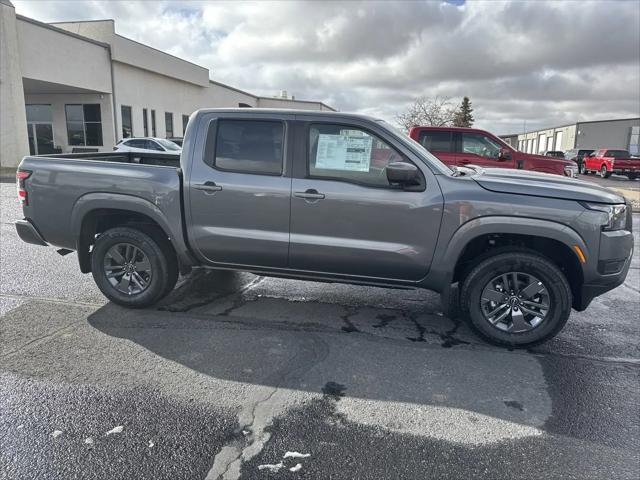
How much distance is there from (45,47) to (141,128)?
31.0ft

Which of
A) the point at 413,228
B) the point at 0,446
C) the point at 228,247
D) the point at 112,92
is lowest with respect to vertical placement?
the point at 0,446

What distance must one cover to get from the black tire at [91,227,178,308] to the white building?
2196 cm

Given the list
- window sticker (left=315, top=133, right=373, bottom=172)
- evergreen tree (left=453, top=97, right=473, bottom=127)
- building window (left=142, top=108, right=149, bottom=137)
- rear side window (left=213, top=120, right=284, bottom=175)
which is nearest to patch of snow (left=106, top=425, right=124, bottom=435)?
rear side window (left=213, top=120, right=284, bottom=175)

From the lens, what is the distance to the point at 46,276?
19.6 ft

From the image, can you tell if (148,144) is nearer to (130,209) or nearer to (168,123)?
(130,209)

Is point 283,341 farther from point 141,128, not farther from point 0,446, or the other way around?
point 141,128

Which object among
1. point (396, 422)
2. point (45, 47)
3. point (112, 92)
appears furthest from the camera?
point (112, 92)

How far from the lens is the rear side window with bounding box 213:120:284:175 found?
14.5 feet

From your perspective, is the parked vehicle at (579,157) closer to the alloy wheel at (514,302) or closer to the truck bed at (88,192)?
the alloy wheel at (514,302)

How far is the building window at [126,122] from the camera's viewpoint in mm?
31048

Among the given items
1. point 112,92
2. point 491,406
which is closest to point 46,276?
point 491,406

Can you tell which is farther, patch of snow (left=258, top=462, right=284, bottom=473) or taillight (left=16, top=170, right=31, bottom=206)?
taillight (left=16, top=170, right=31, bottom=206)

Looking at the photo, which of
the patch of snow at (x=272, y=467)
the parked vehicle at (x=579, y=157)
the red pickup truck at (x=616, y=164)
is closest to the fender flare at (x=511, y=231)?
the patch of snow at (x=272, y=467)

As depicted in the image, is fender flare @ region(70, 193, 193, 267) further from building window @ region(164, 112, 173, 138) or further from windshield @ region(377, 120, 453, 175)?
building window @ region(164, 112, 173, 138)
